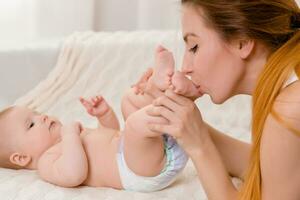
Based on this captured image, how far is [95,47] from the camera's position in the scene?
2156 millimetres

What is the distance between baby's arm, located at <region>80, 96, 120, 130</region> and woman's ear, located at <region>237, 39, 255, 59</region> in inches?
19.8

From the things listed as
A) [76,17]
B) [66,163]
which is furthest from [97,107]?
[76,17]

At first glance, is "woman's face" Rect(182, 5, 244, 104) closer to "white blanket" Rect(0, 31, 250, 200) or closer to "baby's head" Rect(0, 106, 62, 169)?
"baby's head" Rect(0, 106, 62, 169)

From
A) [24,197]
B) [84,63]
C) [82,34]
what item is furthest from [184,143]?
[82,34]

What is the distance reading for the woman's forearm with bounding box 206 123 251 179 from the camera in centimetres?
138

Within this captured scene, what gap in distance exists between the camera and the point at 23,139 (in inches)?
57.3

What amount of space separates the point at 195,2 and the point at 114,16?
1610 mm

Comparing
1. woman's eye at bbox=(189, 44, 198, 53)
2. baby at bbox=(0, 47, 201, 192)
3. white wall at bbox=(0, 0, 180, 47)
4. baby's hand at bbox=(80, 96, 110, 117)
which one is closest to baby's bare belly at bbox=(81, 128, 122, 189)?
baby at bbox=(0, 47, 201, 192)

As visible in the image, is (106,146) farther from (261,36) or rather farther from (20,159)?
(261,36)

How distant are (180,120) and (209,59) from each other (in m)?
0.13

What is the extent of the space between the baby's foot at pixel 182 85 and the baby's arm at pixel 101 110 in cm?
38

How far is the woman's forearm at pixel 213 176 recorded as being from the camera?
1.15 metres

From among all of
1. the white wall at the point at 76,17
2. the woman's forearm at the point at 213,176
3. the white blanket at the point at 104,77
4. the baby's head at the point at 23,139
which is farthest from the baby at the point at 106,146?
the white wall at the point at 76,17

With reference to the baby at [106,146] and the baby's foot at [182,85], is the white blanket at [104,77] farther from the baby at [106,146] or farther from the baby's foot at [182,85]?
the baby's foot at [182,85]
